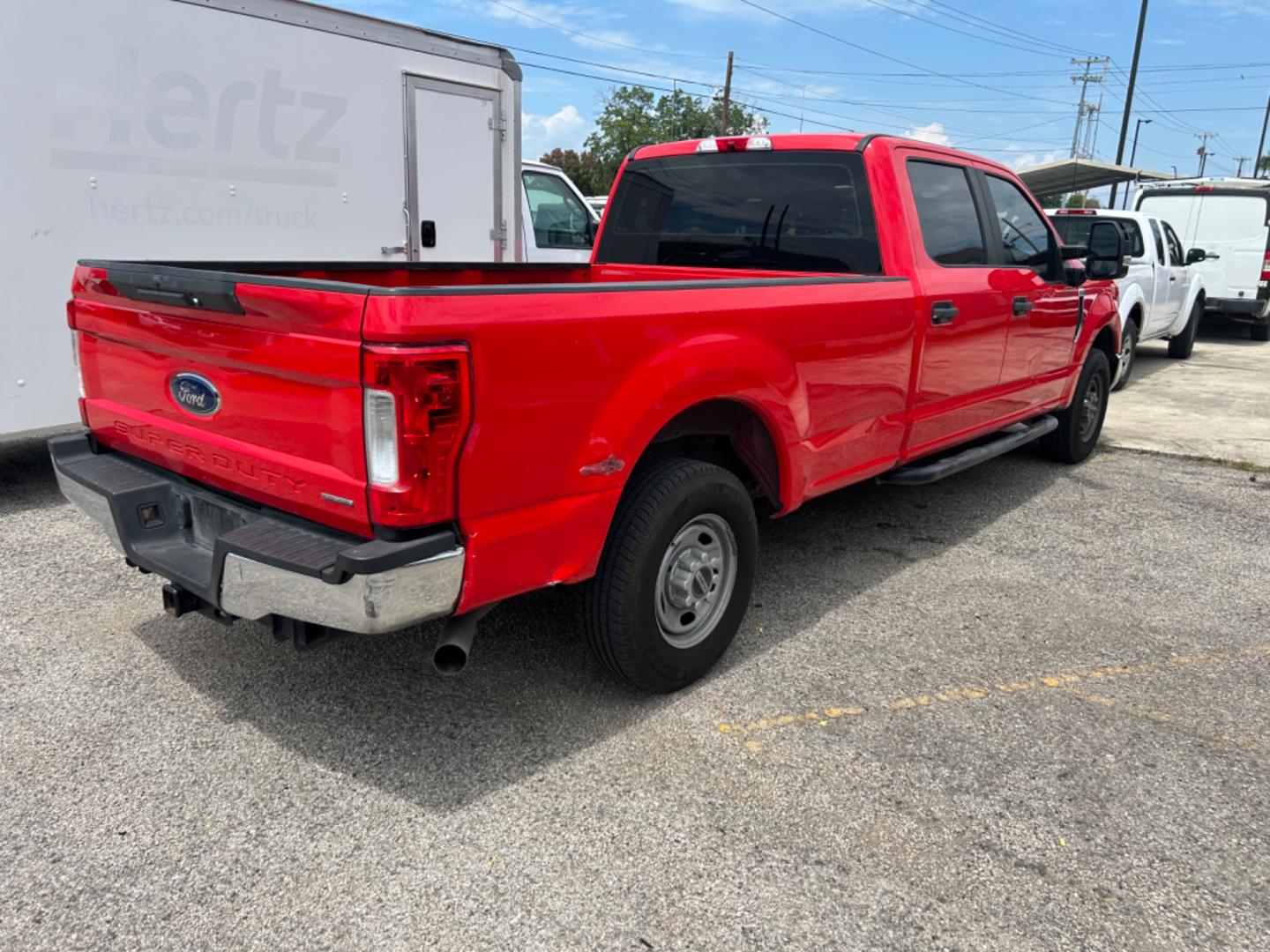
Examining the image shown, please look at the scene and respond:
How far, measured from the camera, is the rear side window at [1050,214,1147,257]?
10.6m

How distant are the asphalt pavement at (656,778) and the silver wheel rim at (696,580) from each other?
252mm

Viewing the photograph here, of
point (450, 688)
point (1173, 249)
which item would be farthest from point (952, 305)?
point (1173, 249)

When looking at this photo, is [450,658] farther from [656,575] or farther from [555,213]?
[555,213]

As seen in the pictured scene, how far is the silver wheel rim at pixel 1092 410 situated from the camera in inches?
267

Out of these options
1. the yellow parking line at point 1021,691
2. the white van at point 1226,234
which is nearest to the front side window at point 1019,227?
the yellow parking line at point 1021,691

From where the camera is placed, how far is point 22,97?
4965 mm

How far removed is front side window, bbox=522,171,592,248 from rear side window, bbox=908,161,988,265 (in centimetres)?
519

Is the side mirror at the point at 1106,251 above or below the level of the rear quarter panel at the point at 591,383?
above

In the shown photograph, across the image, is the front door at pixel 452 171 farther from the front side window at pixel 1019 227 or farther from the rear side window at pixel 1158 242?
the rear side window at pixel 1158 242

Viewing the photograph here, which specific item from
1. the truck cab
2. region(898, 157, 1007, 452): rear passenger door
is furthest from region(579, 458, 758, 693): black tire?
the truck cab

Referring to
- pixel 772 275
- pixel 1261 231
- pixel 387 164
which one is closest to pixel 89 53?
pixel 387 164

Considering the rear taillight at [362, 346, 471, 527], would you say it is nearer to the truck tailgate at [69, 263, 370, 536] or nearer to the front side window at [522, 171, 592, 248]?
the truck tailgate at [69, 263, 370, 536]

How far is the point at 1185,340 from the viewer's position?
43.4 ft

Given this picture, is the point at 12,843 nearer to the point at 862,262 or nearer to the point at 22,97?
the point at 862,262
